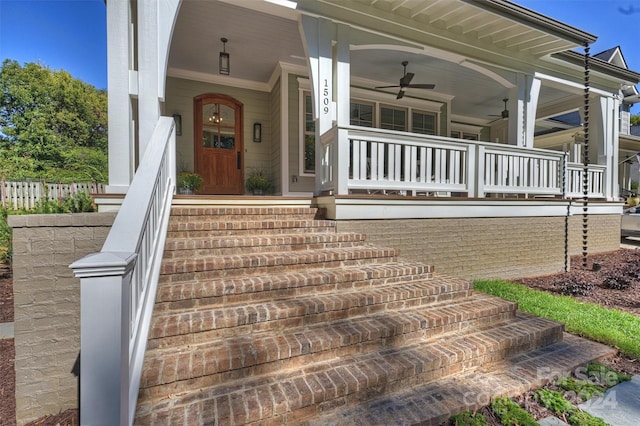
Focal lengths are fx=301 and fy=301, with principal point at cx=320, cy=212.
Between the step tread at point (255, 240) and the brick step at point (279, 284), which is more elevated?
the step tread at point (255, 240)

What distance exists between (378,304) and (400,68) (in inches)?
226

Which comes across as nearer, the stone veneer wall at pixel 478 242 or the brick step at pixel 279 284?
the brick step at pixel 279 284

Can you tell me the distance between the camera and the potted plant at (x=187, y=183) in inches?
221

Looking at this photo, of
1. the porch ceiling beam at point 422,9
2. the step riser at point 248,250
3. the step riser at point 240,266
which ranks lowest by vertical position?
the step riser at point 240,266

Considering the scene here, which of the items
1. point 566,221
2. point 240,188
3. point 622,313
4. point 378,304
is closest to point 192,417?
point 378,304

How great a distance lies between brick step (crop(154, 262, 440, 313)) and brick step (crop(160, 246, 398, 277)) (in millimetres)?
68

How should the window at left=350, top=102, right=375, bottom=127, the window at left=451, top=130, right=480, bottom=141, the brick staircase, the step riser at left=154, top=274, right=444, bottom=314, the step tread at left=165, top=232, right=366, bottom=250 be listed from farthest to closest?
1. the window at left=451, top=130, right=480, bottom=141
2. the window at left=350, top=102, right=375, bottom=127
3. the step tread at left=165, top=232, right=366, bottom=250
4. the step riser at left=154, top=274, right=444, bottom=314
5. the brick staircase

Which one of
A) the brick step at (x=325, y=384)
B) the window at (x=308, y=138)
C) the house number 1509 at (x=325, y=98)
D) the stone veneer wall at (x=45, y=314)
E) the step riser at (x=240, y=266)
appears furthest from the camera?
the window at (x=308, y=138)

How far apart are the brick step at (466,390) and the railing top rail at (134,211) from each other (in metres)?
1.39

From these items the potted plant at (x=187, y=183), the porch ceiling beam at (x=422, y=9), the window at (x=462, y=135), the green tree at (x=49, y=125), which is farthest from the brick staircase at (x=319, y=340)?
the green tree at (x=49, y=125)

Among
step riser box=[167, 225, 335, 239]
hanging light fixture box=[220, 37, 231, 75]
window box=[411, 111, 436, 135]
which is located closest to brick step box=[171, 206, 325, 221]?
step riser box=[167, 225, 335, 239]

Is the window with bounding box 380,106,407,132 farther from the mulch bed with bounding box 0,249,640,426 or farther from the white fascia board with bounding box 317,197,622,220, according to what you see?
the mulch bed with bounding box 0,249,640,426

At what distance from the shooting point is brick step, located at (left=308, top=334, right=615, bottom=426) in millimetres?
1738

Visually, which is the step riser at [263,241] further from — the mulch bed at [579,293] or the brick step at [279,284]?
the mulch bed at [579,293]
